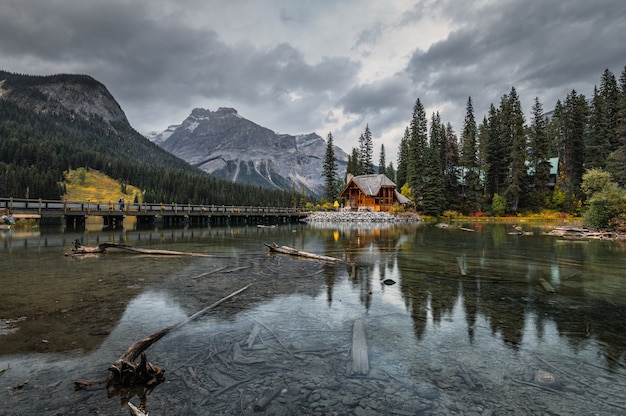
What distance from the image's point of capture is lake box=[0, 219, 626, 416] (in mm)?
4371

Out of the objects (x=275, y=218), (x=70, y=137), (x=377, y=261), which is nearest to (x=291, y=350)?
(x=377, y=261)

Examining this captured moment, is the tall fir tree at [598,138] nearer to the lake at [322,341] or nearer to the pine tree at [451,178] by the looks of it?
the pine tree at [451,178]

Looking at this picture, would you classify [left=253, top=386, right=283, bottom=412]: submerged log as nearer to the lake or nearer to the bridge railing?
the lake

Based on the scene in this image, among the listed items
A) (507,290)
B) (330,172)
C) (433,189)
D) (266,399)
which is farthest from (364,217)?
(266,399)

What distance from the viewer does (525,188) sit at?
62.7 metres

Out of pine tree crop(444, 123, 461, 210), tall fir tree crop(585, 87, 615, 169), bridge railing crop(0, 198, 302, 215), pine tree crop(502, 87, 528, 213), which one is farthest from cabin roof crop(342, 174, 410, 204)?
tall fir tree crop(585, 87, 615, 169)

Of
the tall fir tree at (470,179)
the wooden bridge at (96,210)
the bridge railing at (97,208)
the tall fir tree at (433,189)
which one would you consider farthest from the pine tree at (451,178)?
the bridge railing at (97,208)

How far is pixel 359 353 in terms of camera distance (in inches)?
226

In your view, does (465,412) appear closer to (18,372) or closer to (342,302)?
(342,302)

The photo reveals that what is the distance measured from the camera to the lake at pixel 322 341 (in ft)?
14.3

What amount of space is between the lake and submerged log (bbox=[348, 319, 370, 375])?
3cm

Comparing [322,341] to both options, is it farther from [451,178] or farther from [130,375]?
[451,178]

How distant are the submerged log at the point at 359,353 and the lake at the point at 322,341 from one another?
33 millimetres

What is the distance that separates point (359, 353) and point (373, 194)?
61.7 m
